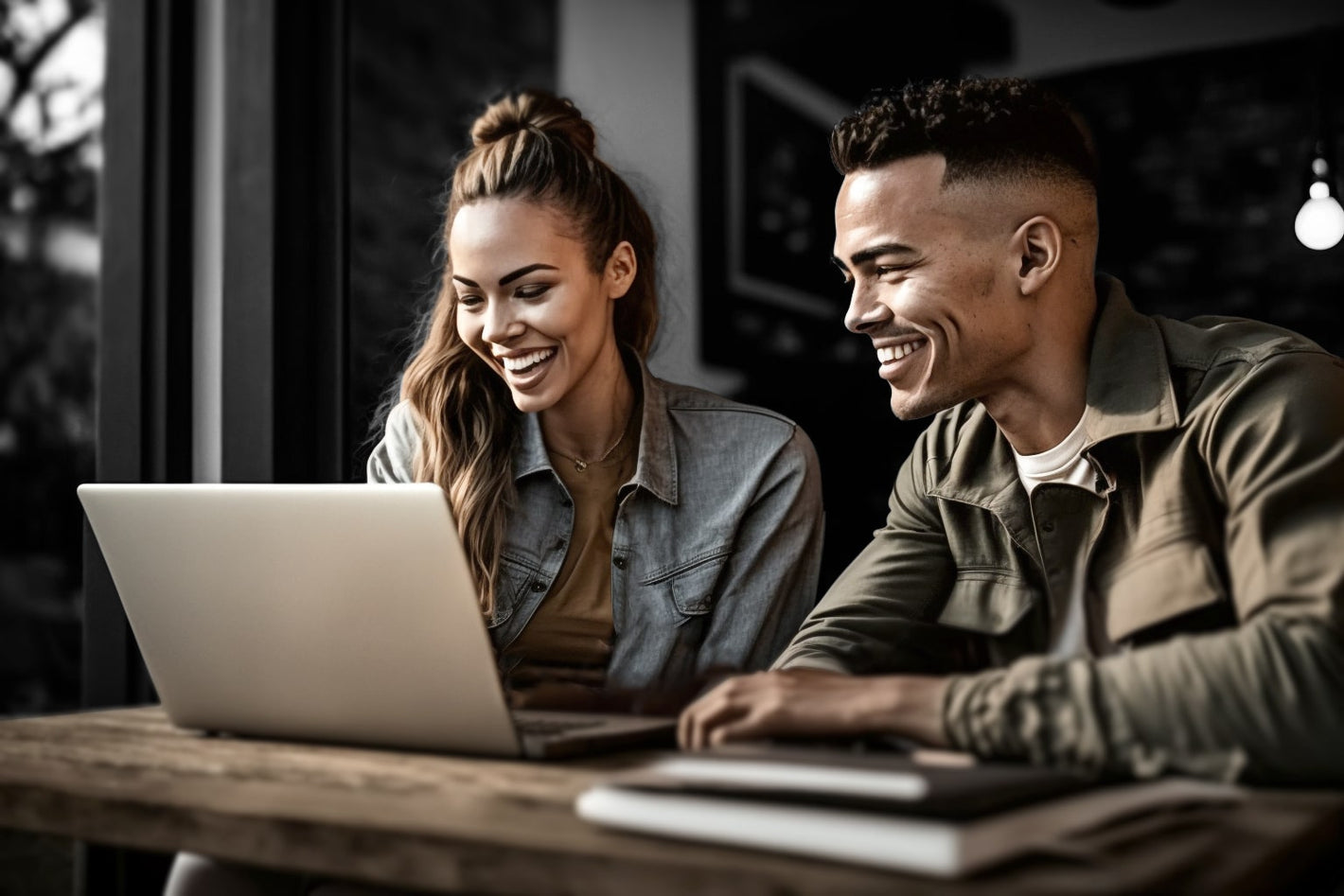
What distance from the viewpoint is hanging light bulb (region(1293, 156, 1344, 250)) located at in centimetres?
158

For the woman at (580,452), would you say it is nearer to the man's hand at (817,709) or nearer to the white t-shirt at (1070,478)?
the white t-shirt at (1070,478)

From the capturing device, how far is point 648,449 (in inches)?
66.6

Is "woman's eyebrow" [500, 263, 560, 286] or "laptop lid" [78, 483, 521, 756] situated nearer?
"laptop lid" [78, 483, 521, 756]

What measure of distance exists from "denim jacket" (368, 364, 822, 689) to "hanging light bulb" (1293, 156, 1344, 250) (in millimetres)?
717

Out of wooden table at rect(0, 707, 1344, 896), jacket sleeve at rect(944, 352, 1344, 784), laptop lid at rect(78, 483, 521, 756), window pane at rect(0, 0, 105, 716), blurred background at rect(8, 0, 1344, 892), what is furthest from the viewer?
window pane at rect(0, 0, 105, 716)

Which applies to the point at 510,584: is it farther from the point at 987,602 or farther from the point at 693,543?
the point at 987,602

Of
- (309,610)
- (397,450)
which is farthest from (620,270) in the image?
(309,610)

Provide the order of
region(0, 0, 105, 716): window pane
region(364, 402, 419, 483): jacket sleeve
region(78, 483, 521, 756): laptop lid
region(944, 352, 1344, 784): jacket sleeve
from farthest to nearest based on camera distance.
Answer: region(0, 0, 105, 716): window pane < region(364, 402, 419, 483): jacket sleeve < region(78, 483, 521, 756): laptop lid < region(944, 352, 1344, 784): jacket sleeve

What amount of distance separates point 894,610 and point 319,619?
634 millimetres

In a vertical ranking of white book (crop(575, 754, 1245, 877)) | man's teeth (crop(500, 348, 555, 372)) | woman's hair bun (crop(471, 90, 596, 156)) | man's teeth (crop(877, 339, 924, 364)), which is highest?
woman's hair bun (crop(471, 90, 596, 156))

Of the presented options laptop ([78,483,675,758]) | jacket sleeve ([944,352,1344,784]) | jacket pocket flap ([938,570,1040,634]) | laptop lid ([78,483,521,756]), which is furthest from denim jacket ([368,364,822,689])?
jacket sleeve ([944,352,1344,784])

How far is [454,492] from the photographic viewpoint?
5.62ft

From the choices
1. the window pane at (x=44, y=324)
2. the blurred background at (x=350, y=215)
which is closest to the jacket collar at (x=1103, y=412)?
the blurred background at (x=350, y=215)

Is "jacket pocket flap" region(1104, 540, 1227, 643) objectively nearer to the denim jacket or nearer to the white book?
the white book
